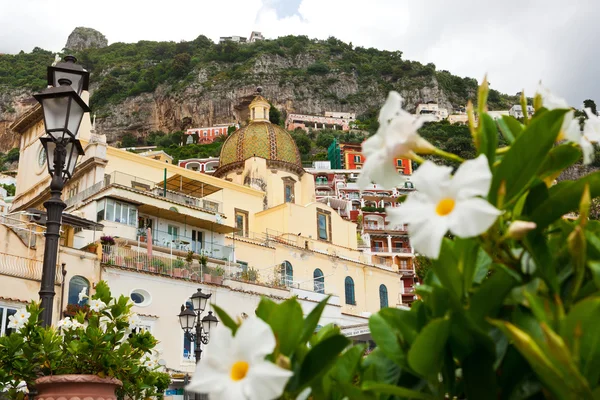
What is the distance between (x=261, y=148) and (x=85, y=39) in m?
135

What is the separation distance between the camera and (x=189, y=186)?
33.9 m

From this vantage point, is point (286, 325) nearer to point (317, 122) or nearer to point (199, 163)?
point (199, 163)

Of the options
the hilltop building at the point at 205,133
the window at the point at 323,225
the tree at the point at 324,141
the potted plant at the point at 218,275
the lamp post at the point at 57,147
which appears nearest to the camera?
the lamp post at the point at 57,147

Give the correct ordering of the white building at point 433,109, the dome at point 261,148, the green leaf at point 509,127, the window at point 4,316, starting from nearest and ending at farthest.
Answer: the green leaf at point 509,127, the window at point 4,316, the dome at point 261,148, the white building at point 433,109

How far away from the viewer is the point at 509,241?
70.1 inches

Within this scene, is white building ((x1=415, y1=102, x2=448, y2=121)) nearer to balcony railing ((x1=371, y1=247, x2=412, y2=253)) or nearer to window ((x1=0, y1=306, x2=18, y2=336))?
balcony railing ((x1=371, y1=247, x2=412, y2=253))

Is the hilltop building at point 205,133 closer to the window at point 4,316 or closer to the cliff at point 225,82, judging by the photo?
the cliff at point 225,82

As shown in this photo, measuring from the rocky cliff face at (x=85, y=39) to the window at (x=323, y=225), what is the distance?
135m

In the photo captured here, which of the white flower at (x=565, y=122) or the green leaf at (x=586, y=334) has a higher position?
the white flower at (x=565, y=122)

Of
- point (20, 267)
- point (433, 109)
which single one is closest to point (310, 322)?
point (20, 267)

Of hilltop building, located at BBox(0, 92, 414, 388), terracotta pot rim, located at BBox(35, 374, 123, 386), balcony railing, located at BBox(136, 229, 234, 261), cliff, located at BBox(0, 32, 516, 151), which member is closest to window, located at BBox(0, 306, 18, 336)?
hilltop building, located at BBox(0, 92, 414, 388)

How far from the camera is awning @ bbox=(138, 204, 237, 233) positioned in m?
28.8

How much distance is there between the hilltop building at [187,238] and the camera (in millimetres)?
23719

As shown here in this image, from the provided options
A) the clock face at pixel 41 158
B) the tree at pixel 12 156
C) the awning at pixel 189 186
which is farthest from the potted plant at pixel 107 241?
the tree at pixel 12 156
